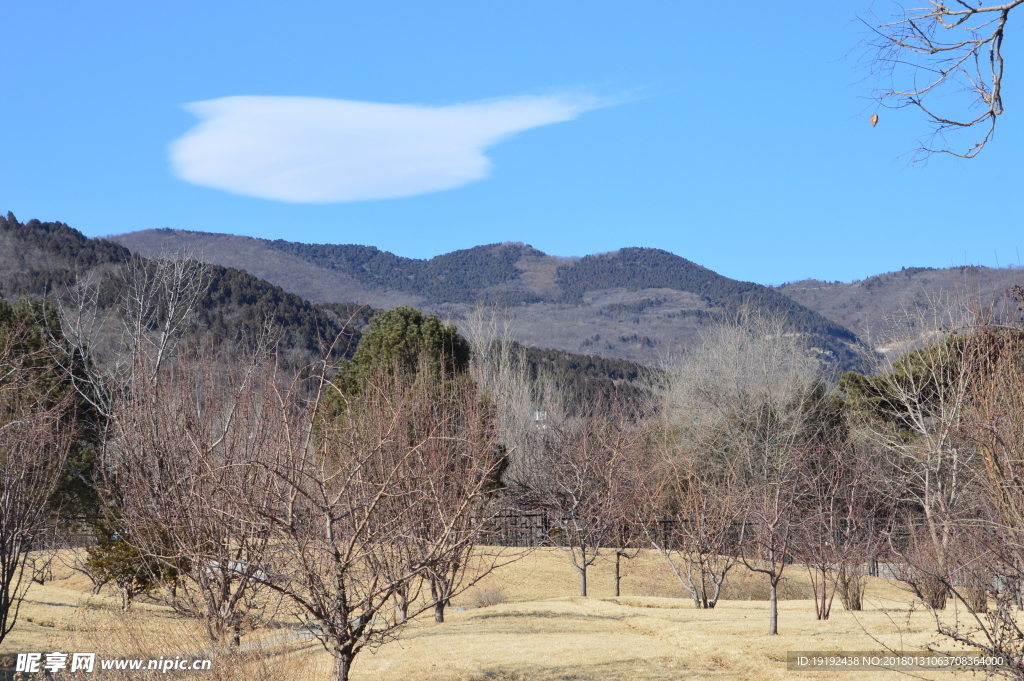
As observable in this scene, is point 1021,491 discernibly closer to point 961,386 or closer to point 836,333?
point 961,386

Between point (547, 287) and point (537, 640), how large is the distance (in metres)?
173

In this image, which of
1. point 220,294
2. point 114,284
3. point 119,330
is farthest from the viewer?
point 220,294

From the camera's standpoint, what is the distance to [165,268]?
28.6 metres

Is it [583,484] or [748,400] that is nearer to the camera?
[583,484]

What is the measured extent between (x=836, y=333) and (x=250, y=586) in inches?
4905

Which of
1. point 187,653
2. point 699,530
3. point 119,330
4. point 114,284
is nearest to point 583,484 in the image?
point 699,530

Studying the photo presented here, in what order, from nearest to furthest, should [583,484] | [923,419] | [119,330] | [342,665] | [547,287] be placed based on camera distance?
1. [342,665]
2. [583,484]
3. [923,419]
4. [119,330]
5. [547,287]

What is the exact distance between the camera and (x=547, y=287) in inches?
7303

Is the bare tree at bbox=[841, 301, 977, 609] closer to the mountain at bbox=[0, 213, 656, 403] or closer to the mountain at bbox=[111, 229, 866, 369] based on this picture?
the mountain at bbox=[0, 213, 656, 403]

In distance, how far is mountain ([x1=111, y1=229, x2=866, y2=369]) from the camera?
415 feet

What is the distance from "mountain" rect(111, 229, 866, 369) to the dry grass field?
306 ft

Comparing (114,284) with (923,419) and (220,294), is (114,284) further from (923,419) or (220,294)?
(923,419)

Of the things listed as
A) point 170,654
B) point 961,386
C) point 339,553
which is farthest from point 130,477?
point 961,386

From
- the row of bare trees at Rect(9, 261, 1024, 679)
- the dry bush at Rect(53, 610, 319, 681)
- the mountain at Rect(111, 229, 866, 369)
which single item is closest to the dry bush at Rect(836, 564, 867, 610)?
the row of bare trees at Rect(9, 261, 1024, 679)
